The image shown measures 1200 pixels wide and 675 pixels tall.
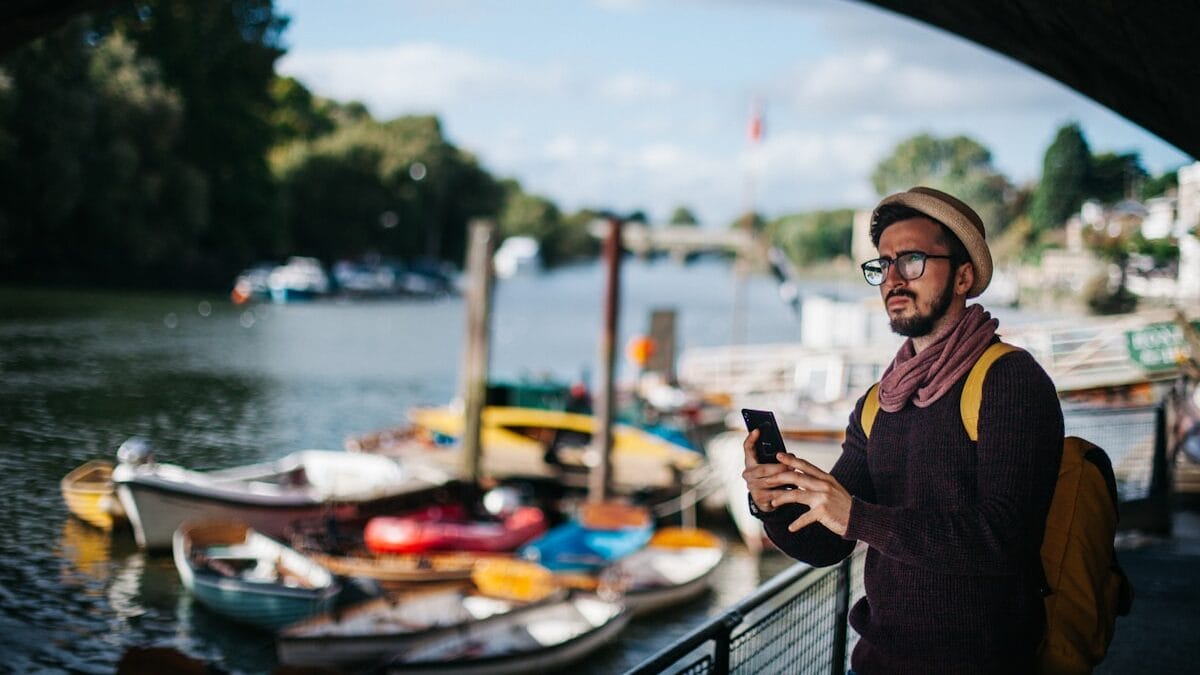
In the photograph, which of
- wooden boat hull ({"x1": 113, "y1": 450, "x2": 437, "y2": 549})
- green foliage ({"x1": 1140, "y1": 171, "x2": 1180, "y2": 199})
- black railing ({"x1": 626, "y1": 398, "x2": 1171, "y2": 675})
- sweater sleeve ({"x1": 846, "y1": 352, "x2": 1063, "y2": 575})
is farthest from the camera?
wooden boat hull ({"x1": 113, "y1": 450, "x2": 437, "y2": 549})

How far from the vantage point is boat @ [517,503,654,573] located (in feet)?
46.8

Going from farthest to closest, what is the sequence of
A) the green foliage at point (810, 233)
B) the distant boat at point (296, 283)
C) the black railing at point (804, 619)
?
the distant boat at point (296, 283), the green foliage at point (810, 233), the black railing at point (804, 619)

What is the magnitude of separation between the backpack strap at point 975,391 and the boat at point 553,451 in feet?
52.1

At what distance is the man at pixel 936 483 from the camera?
7.66ft

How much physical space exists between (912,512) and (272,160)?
73257 mm

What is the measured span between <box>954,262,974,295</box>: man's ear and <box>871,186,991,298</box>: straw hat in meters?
0.01

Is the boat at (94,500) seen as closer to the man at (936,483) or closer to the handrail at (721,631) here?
the handrail at (721,631)

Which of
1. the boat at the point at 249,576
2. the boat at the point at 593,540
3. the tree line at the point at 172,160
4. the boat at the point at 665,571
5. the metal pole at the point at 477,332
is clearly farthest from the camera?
the tree line at the point at 172,160

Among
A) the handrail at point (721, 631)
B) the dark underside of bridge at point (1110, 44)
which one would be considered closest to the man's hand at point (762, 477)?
the handrail at point (721, 631)

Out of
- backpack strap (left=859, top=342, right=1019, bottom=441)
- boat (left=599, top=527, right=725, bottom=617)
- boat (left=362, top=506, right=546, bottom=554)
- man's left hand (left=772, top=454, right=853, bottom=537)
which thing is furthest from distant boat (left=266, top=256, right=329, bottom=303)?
backpack strap (left=859, top=342, right=1019, bottom=441)

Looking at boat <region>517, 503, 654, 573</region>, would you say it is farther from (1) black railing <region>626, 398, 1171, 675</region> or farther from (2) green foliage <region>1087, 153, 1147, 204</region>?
(2) green foliage <region>1087, 153, 1147, 204</region>

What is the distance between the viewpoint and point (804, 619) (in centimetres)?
440

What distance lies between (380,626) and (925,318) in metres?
9.70

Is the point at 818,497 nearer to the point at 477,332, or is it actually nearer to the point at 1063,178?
the point at 1063,178
